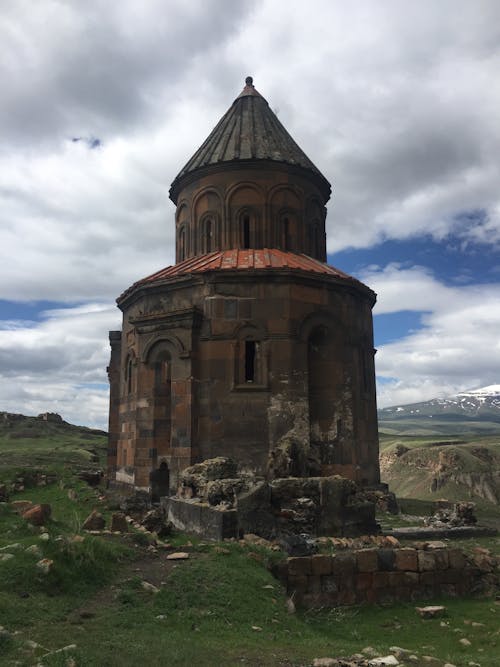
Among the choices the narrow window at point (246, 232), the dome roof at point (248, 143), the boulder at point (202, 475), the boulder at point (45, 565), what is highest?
the dome roof at point (248, 143)

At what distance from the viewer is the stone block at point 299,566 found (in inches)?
271

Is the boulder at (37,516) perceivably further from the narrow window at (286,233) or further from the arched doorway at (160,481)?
the narrow window at (286,233)

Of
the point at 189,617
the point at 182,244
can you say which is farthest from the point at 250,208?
the point at 189,617

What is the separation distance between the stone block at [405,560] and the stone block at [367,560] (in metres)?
0.28

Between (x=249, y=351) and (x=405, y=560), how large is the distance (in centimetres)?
705

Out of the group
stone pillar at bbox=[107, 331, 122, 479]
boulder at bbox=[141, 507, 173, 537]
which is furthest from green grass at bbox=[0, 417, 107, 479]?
boulder at bbox=[141, 507, 173, 537]

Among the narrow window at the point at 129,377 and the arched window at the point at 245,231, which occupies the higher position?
the arched window at the point at 245,231

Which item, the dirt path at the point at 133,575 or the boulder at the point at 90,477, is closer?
the dirt path at the point at 133,575

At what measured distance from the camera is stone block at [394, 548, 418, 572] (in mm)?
7211

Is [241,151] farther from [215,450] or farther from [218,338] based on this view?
[215,450]

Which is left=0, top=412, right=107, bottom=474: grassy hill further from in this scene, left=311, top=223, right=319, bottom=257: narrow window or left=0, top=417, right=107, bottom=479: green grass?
left=311, top=223, right=319, bottom=257: narrow window

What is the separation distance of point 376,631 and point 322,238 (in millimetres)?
13243

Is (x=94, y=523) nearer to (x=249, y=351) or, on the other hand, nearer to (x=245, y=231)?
(x=249, y=351)

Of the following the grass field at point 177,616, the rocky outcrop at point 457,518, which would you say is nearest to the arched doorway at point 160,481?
the rocky outcrop at point 457,518
